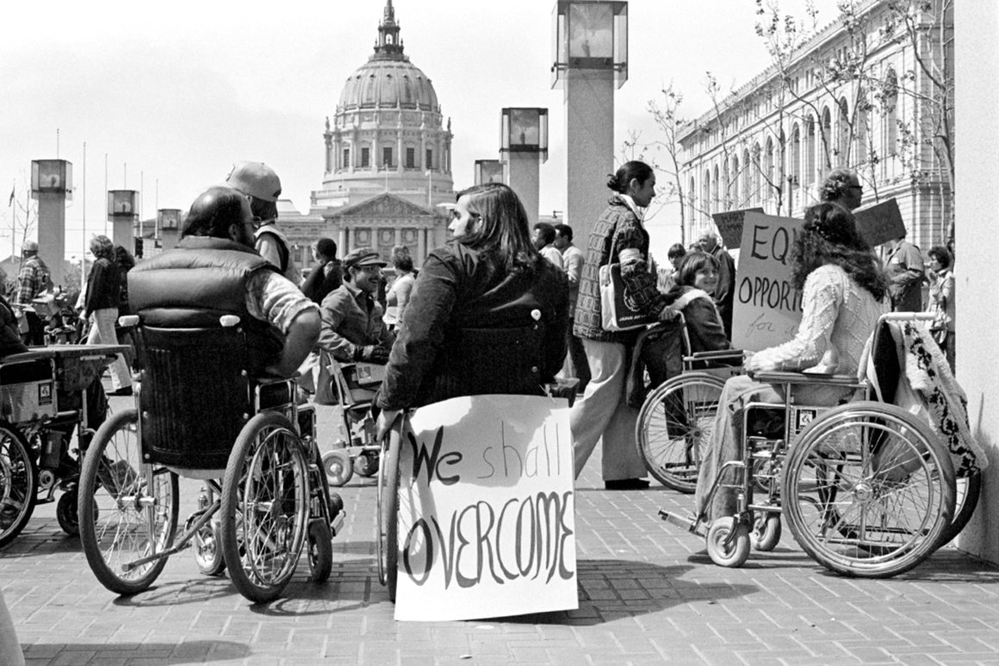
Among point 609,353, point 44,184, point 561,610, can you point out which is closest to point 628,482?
point 609,353

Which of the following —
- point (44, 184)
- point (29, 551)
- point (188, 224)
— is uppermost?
point (44, 184)

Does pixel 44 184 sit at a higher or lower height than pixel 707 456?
higher

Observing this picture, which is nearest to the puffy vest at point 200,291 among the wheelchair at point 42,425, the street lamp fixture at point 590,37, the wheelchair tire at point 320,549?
the wheelchair tire at point 320,549

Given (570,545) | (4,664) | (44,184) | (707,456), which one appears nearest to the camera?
(4,664)

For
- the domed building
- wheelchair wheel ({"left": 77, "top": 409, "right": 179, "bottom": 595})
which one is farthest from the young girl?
the domed building

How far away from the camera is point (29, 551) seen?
7.18 m

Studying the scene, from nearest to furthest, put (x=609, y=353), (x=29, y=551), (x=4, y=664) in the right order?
(x=4, y=664)
(x=29, y=551)
(x=609, y=353)

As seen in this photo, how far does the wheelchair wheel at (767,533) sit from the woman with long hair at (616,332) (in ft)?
6.88

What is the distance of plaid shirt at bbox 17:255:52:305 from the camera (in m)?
19.6

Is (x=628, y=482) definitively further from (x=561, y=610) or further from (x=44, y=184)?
(x=44, y=184)

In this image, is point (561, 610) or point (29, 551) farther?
point (29, 551)

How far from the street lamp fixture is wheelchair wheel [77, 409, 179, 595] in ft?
34.5

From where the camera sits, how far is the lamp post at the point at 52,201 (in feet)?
102

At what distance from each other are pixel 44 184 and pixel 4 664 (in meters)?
30.3
